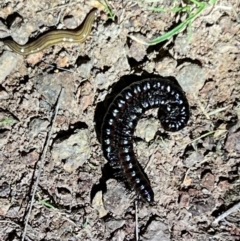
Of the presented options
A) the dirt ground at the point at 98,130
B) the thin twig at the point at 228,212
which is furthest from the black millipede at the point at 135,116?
the thin twig at the point at 228,212

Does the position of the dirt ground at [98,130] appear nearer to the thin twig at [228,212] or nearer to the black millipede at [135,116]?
the thin twig at [228,212]

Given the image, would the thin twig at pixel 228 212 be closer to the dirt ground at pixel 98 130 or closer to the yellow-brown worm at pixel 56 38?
the dirt ground at pixel 98 130

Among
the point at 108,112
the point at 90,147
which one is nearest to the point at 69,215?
the point at 90,147

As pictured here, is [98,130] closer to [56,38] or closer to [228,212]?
[56,38]

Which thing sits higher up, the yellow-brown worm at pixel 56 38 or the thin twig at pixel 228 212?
the yellow-brown worm at pixel 56 38

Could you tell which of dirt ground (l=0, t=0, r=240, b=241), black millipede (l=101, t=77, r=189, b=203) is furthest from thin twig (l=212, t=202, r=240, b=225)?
black millipede (l=101, t=77, r=189, b=203)

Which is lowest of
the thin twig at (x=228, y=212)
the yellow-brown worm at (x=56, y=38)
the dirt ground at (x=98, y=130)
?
the thin twig at (x=228, y=212)

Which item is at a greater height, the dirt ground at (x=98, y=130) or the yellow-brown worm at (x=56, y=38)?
the yellow-brown worm at (x=56, y=38)

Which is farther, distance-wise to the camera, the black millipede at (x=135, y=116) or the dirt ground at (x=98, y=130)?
the dirt ground at (x=98, y=130)
